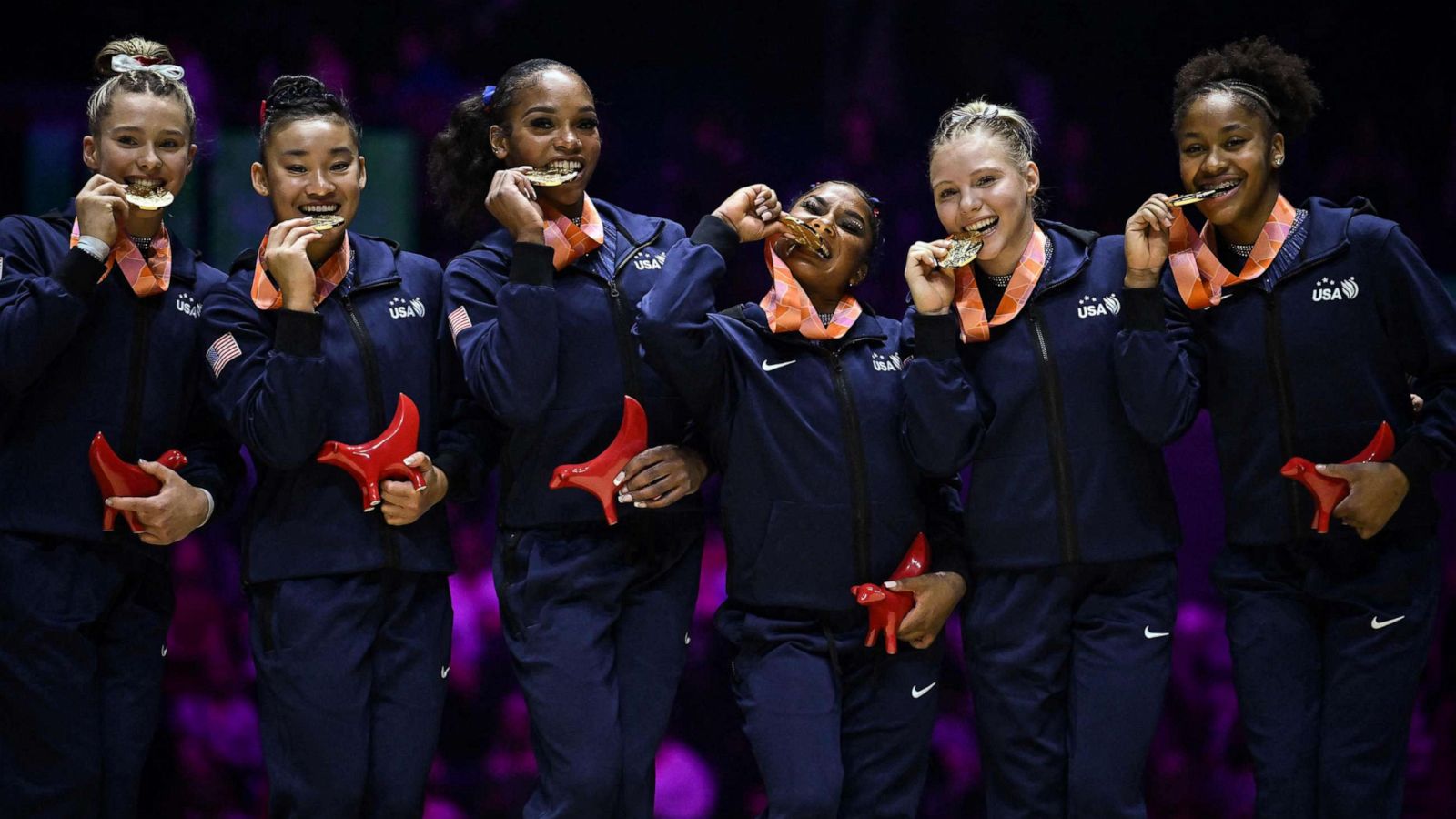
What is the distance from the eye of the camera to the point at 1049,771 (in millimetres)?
3482

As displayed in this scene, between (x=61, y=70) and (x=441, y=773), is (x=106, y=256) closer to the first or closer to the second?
(x=61, y=70)

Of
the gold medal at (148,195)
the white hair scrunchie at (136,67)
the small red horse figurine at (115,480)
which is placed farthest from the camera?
the white hair scrunchie at (136,67)

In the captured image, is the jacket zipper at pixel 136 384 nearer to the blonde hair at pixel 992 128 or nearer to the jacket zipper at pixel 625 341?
the jacket zipper at pixel 625 341

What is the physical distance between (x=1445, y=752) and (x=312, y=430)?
145 inches

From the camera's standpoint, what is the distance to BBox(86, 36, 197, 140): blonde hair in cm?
372

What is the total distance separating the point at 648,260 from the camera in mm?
3783

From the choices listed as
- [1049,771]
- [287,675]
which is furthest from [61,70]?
[1049,771]

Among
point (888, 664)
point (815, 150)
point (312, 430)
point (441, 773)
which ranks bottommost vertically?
point (441, 773)

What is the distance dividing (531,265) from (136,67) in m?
1.23

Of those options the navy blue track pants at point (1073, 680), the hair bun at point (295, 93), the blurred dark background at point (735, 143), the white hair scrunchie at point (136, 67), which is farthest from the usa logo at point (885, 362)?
the white hair scrunchie at point (136, 67)

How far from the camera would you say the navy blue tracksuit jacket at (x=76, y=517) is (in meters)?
3.44

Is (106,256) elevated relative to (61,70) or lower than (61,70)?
lower

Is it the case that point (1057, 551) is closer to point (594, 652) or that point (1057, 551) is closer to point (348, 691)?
point (594, 652)

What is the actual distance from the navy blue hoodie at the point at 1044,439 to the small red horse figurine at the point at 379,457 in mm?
1178
